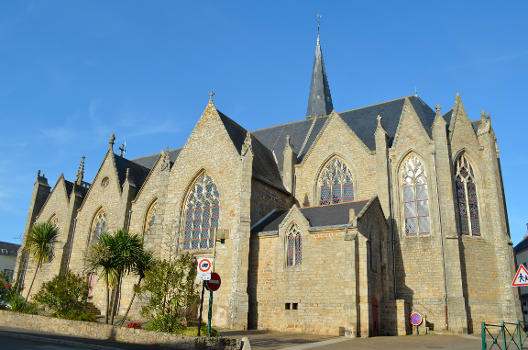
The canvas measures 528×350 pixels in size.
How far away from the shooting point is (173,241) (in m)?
27.5

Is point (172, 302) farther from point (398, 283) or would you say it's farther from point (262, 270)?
point (398, 283)

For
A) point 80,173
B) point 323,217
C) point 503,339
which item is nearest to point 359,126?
point 323,217

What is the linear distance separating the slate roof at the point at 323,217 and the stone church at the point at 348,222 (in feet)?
0.41

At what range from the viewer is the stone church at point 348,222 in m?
21.8

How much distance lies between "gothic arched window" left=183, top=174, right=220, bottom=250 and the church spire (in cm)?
2305

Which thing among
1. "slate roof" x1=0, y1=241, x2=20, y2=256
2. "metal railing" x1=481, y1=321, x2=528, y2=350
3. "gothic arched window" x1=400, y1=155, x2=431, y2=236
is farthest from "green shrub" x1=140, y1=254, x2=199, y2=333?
"slate roof" x1=0, y1=241, x2=20, y2=256

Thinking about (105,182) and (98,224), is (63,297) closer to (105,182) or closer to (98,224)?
(98,224)

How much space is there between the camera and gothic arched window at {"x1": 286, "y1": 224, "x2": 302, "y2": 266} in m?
22.9

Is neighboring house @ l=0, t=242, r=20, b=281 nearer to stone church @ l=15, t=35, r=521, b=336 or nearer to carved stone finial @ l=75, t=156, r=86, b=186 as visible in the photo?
carved stone finial @ l=75, t=156, r=86, b=186

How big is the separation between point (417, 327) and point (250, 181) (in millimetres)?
11879

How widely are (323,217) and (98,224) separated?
2069 cm

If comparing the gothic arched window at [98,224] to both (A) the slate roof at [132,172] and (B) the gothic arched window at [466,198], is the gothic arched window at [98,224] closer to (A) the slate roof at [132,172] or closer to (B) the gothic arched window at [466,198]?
(A) the slate roof at [132,172]

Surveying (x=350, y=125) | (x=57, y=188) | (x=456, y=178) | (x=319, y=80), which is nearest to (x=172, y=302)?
(x=456, y=178)

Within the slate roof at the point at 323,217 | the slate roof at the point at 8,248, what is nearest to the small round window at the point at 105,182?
the slate roof at the point at 323,217
